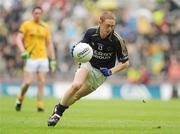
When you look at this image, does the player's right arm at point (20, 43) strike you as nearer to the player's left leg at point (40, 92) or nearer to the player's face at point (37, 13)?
the player's face at point (37, 13)

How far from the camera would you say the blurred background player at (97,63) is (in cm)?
1254

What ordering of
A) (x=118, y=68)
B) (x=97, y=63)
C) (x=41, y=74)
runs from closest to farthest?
1. (x=118, y=68)
2. (x=97, y=63)
3. (x=41, y=74)

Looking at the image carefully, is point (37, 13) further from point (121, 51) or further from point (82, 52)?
point (82, 52)

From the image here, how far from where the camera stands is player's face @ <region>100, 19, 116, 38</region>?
12359 millimetres

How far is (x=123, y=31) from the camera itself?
1163 inches

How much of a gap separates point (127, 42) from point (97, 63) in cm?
1668

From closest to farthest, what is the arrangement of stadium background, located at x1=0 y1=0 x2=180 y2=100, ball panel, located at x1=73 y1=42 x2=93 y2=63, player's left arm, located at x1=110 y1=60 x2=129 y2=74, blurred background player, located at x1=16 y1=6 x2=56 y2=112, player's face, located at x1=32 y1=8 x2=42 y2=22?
ball panel, located at x1=73 y1=42 x2=93 y2=63
player's left arm, located at x1=110 y1=60 x2=129 y2=74
player's face, located at x1=32 y1=8 x2=42 y2=22
blurred background player, located at x1=16 y1=6 x2=56 y2=112
stadium background, located at x1=0 y1=0 x2=180 y2=100

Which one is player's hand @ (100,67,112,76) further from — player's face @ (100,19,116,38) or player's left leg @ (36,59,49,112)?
player's left leg @ (36,59,49,112)

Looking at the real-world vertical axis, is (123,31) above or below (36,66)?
below

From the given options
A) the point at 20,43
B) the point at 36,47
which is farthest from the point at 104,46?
the point at 36,47

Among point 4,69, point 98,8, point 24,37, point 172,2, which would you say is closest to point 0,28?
point 4,69

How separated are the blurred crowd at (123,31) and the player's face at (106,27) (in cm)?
1620

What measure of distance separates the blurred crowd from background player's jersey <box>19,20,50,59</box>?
10.2 m

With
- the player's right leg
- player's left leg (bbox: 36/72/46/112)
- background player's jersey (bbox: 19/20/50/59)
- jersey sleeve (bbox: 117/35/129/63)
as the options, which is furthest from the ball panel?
background player's jersey (bbox: 19/20/50/59)
